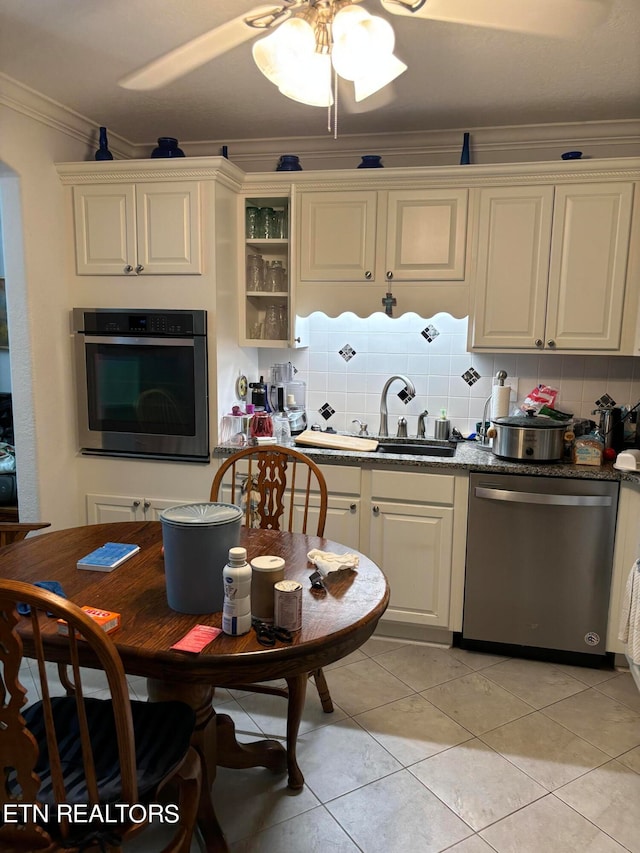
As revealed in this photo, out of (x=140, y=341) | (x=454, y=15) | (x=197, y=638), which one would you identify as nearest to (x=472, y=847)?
(x=197, y=638)

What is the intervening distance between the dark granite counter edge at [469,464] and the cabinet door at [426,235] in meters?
0.86

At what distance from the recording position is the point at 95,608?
1526 millimetres

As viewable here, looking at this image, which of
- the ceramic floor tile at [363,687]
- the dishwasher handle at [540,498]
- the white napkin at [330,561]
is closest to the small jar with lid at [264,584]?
the white napkin at [330,561]

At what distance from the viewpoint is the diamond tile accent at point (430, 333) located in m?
3.29

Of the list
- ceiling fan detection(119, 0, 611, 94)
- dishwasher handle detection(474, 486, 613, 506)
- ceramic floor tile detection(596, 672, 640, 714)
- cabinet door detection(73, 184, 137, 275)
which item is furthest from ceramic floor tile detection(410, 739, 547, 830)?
cabinet door detection(73, 184, 137, 275)

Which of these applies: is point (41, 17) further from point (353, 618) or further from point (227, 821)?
point (227, 821)

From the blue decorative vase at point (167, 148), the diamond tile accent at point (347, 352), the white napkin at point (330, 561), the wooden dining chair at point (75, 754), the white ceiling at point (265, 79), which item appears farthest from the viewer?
the diamond tile accent at point (347, 352)

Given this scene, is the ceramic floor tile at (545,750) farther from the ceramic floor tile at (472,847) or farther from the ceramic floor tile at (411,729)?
the ceramic floor tile at (472,847)

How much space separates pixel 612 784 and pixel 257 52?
8.10ft

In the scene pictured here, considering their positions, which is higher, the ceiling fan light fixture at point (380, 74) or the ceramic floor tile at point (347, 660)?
the ceiling fan light fixture at point (380, 74)

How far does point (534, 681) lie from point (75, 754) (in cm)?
198

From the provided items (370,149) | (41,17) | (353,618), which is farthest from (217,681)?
(370,149)

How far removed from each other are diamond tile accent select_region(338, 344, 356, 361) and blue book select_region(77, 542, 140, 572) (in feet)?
5.95

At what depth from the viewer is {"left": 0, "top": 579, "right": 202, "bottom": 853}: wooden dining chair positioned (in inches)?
43.8
